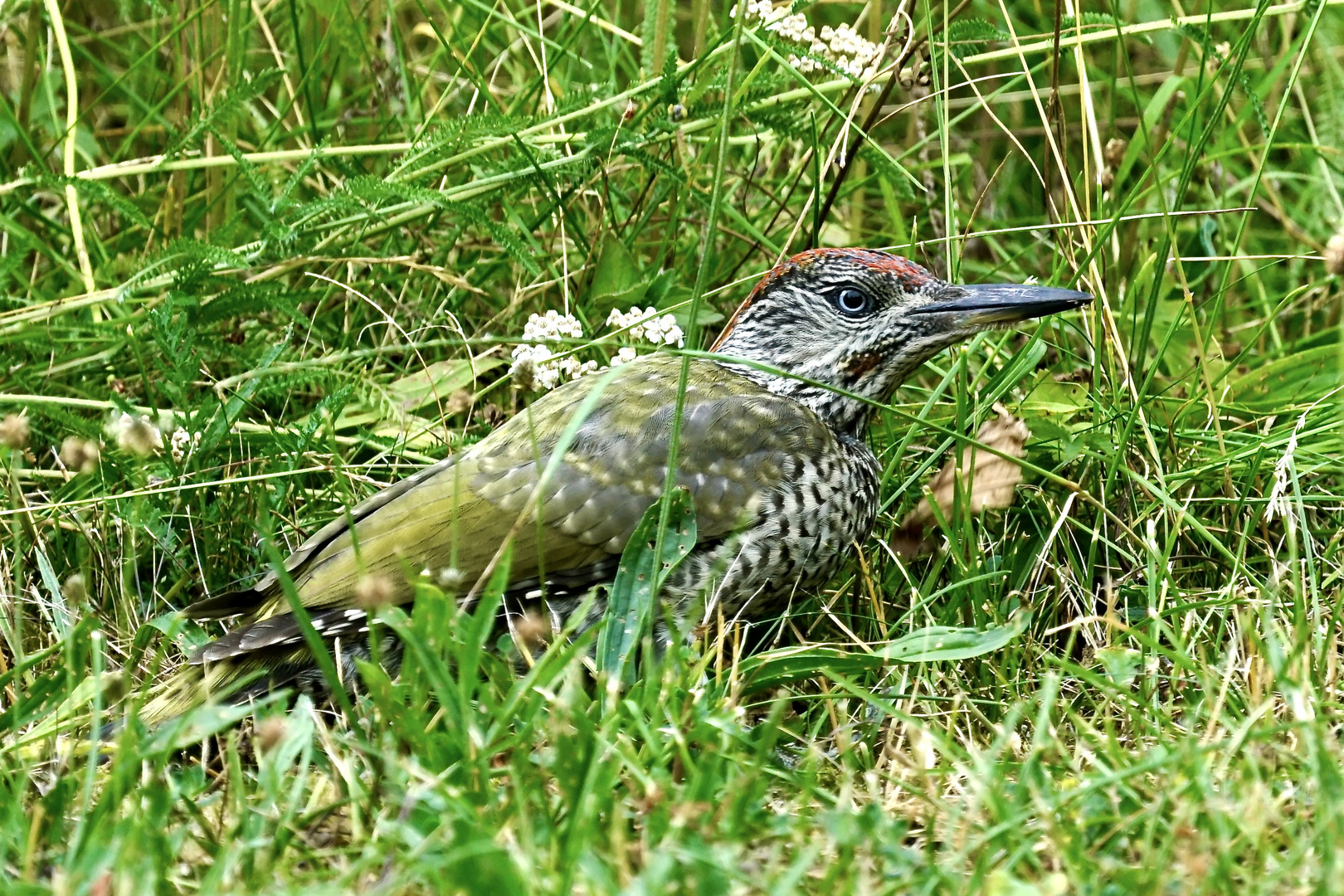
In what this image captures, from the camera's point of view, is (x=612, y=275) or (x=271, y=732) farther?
(x=612, y=275)

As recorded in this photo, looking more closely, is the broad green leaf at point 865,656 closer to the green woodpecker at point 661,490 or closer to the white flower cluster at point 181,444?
the green woodpecker at point 661,490

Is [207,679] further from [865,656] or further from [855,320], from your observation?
[855,320]

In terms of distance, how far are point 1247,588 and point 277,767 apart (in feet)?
6.26

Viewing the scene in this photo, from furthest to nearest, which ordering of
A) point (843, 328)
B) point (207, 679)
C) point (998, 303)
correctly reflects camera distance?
point (843, 328), point (998, 303), point (207, 679)

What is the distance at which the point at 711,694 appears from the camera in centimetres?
272

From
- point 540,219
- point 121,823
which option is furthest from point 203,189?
point 121,823

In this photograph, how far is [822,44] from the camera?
3752 millimetres

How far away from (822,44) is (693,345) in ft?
4.35

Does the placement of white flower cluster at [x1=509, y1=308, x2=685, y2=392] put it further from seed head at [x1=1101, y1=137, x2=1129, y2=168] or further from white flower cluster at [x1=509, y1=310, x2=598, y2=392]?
seed head at [x1=1101, y1=137, x2=1129, y2=168]

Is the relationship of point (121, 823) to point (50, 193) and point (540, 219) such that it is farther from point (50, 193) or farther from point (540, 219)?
point (50, 193)

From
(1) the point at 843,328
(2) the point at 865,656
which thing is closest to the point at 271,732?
(2) the point at 865,656

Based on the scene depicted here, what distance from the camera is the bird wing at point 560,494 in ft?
10.3

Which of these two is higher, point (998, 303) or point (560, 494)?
point (998, 303)

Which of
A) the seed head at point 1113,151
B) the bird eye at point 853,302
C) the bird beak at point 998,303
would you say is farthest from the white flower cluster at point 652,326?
the seed head at point 1113,151
